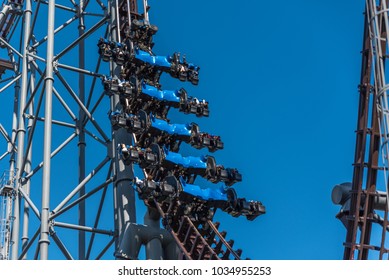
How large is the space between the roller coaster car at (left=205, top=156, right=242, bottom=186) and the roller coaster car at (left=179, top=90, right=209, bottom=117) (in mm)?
1694

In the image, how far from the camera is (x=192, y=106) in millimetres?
23219

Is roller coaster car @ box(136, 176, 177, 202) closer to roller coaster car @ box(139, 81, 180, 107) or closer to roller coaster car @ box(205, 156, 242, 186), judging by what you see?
roller coaster car @ box(205, 156, 242, 186)

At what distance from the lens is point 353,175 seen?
19.8 m

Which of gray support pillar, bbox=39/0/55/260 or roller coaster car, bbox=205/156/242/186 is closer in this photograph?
gray support pillar, bbox=39/0/55/260

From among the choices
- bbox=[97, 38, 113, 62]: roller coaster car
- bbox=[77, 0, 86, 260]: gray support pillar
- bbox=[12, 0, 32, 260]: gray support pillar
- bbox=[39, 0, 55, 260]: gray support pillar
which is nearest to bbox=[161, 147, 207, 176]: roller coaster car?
bbox=[39, 0, 55, 260]: gray support pillar

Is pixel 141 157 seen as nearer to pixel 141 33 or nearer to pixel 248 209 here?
pixel 248 209

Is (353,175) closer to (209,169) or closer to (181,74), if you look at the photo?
(209,169)

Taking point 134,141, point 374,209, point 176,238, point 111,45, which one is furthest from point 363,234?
point 111,45

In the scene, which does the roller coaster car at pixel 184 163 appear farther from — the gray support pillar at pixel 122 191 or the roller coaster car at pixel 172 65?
the roller coaster car at pixel 172 65

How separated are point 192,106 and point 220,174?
2.07 metres

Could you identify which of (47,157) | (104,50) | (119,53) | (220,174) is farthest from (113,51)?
(220,174)

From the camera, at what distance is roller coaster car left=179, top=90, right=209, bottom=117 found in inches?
914
